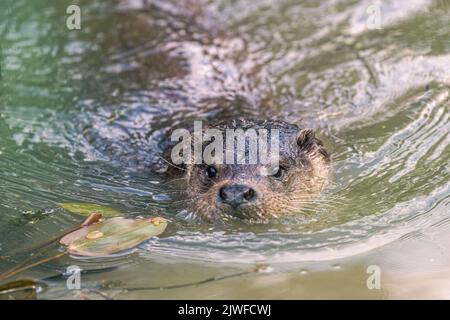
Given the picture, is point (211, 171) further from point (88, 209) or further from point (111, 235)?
point (111, 235)

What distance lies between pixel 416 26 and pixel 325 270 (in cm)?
412

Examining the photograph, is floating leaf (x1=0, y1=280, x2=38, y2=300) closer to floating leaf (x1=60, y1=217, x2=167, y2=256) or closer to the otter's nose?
floating leaf (x1=60, y1=217, x2=167, y2=256)

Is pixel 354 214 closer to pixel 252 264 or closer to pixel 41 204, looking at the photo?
pixel 252 264

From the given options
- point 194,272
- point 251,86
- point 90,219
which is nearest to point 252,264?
point 194,272

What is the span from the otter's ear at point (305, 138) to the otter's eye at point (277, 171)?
318 mm

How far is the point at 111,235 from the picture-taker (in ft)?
10.7

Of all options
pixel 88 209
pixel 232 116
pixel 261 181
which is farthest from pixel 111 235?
pixel 232 116

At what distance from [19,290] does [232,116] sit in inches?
94.2

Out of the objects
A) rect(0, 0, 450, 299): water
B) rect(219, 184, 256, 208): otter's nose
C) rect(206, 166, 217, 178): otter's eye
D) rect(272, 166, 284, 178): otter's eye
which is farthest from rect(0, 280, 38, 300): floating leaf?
rect(272, 166, 284, 178): otter's eye

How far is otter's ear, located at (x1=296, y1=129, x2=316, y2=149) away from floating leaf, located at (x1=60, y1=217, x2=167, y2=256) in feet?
3.81

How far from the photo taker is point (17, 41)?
6.59 m

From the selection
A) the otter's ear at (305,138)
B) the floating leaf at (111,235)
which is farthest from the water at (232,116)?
the otter's ear at (305,138)

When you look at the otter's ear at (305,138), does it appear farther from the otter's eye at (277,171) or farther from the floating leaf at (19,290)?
the floating leaf at (19,290)

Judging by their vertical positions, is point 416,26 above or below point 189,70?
above
